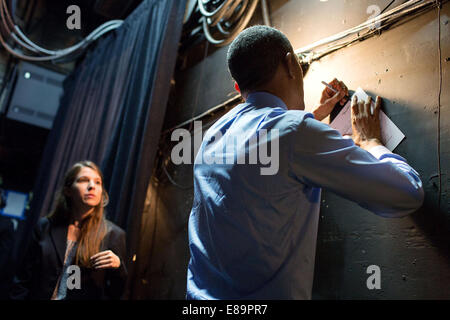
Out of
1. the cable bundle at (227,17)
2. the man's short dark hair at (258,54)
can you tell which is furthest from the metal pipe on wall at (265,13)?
the man's short dark hair at (258,54)

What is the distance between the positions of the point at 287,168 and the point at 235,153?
169 millimetres

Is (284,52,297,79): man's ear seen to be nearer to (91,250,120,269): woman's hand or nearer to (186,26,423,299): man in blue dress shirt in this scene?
(186,26,423,299): man in blue dress shirt

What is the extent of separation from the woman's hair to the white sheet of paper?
5.61 ft

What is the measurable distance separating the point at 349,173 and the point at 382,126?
0.69 m

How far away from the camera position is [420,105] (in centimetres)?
139

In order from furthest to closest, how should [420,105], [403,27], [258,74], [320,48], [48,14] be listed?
1. [48,14]
2. [320,48]
3. [403,27]
4. [420,105]
5. [258,74]

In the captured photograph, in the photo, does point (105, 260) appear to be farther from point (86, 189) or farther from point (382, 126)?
point (382, 126)

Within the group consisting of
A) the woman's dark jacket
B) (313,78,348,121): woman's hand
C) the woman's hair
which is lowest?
the woman's dark jacket

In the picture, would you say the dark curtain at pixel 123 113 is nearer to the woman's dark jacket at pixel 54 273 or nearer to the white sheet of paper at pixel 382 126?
the woman's dark jacket at pixel 54 273

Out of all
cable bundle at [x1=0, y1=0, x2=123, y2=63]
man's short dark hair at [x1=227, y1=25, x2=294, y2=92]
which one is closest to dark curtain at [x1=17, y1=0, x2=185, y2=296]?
cable bundle at [x1=0, y1=0, x2=123, y2=63]

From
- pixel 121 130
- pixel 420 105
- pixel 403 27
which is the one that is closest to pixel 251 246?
pixel 420 105

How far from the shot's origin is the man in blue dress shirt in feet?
2.93

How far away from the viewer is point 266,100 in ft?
3.75

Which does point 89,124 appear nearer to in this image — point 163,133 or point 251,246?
point 163,133
